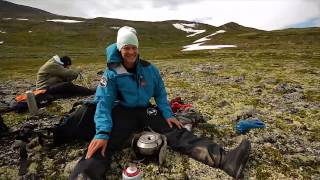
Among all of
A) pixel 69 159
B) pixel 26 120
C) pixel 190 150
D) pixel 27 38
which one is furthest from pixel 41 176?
pixel 27 38

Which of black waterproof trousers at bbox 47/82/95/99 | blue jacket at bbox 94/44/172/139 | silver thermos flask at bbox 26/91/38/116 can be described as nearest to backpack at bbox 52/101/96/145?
blue jacket at bbox 94/44/172/139

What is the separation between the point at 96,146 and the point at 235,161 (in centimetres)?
348

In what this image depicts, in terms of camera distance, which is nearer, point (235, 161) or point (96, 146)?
point (235, 161)

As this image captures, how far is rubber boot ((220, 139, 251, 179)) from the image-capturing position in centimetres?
786

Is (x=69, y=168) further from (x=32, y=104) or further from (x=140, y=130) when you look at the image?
(x=32, y=104)

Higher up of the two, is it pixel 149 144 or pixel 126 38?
pixel 126 38

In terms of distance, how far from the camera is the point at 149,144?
8539 mm

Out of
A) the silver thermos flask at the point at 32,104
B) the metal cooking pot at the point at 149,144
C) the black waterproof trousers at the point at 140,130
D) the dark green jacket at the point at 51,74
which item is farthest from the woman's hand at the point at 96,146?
the dark green jacket at the point at 51,74

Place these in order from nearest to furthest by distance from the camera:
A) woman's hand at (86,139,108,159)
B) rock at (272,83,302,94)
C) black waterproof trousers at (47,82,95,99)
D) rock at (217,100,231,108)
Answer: woman's hand at (86,139,108,159) → rock at (217,100,231,108) → black waterproof trousers at (47,82,95,99) → rock at (272,83,302,94)

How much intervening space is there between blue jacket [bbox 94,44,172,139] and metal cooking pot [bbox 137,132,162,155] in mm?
982

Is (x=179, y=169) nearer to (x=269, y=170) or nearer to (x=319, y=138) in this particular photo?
(x=269, y=170)

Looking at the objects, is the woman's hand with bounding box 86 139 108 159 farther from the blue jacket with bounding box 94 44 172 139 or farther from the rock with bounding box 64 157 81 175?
the rock with bounding box 64 157 81 175

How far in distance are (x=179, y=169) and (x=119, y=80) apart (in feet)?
10.0

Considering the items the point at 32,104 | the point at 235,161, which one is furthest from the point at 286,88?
the point at 32,104
